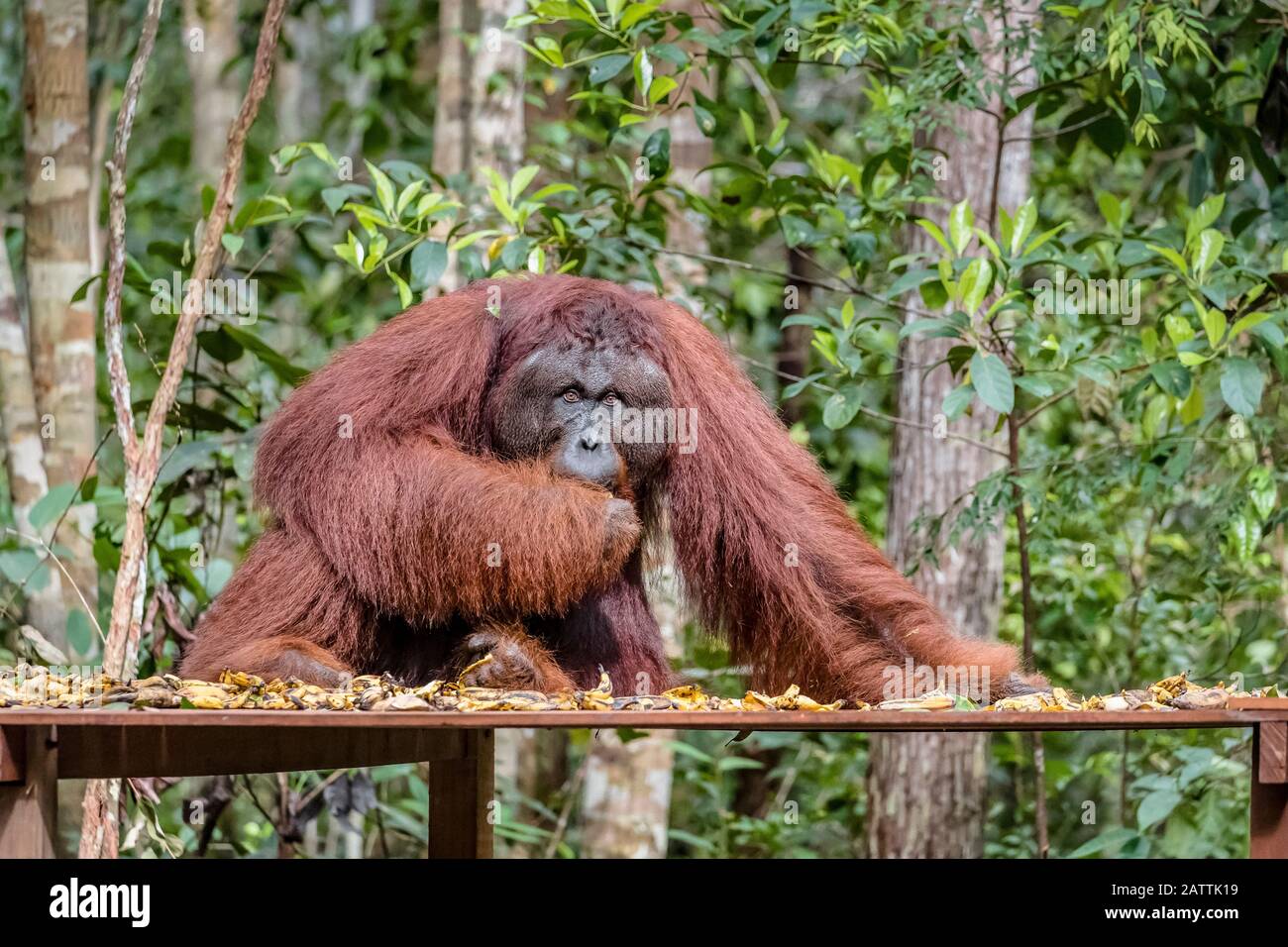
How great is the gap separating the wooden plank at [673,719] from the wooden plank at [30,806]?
63 millimetres

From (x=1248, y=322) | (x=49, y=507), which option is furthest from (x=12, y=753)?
(x=1248, y=322)

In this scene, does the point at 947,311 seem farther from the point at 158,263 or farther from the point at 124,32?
the point at 124,32

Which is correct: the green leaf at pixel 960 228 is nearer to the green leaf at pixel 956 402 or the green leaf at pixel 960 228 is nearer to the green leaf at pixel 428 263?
the green leaf at pixel 956 402

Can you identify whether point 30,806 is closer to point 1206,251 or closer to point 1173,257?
point 1173,257

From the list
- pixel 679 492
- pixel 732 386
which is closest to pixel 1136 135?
pixel 732 386

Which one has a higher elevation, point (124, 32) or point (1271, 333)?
point (124, 32)

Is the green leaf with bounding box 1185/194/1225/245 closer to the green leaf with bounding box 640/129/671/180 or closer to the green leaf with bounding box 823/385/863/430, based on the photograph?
the green leaf with bounding box 823/385/863/430

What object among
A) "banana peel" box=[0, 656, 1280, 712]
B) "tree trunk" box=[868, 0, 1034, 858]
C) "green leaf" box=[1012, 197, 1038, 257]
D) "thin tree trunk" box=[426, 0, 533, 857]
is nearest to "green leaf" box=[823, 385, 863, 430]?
"green leaf" box=[1012, 197, 1038, 257]

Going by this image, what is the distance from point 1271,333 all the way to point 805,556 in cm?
138

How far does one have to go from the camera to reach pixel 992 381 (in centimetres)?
373

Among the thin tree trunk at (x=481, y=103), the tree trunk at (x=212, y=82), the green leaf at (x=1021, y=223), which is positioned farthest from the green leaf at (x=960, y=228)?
the tree trunk at (x=212, y=82)

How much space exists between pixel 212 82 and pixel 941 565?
492cm

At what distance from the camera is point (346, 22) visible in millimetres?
10984

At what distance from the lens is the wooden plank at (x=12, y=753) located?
7.59 ft
